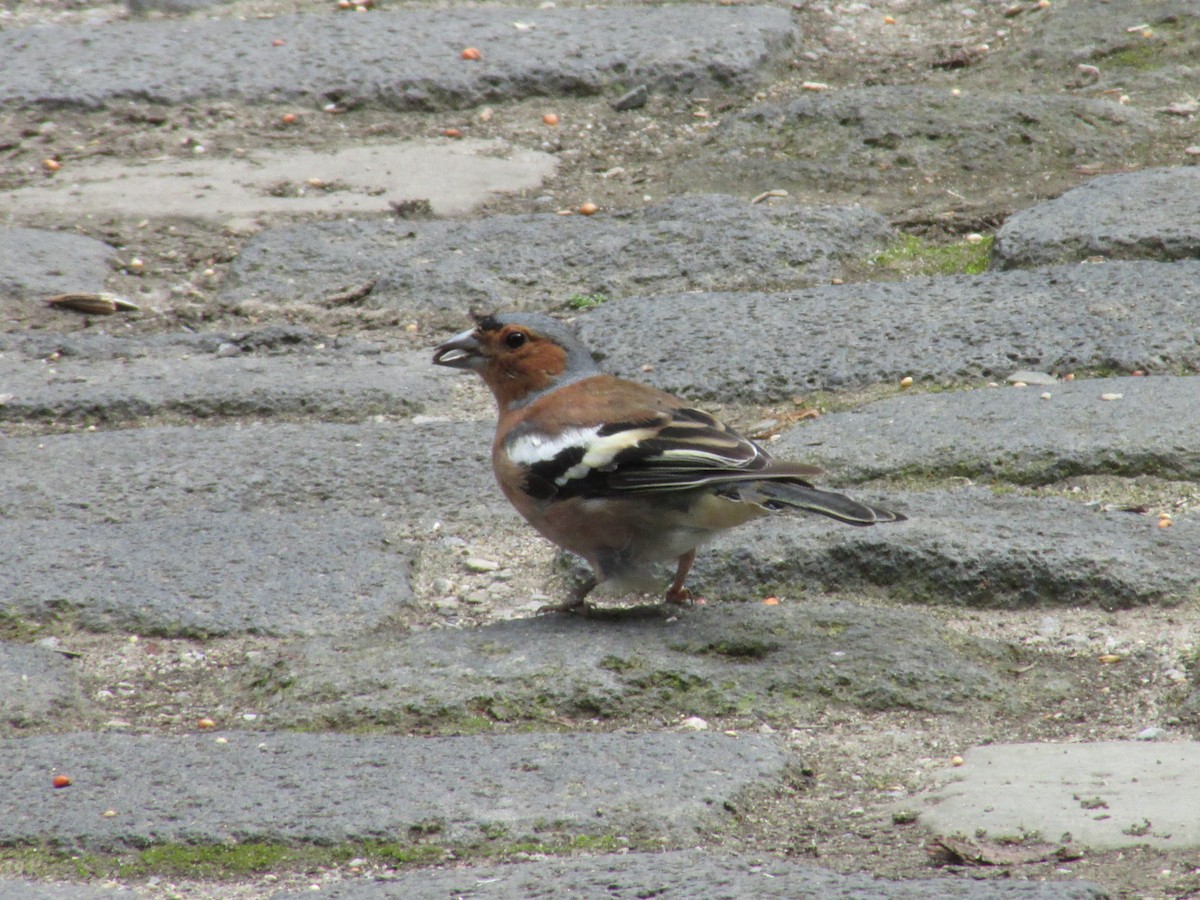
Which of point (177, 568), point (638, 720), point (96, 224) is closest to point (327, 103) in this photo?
point (96, 224)

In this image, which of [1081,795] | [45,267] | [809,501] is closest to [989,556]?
[809,501]

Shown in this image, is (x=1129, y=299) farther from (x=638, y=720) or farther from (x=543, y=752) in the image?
(x=543, y=752)

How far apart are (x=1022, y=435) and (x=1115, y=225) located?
2.71 ft

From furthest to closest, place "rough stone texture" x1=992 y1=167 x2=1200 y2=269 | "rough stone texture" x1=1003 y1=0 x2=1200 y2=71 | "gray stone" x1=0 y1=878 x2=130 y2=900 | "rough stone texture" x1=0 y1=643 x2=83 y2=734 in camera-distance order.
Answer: "rough stone texture" x1=1003 y1=0 x2=1200 y2=71, "rough stone texture" x1=992 y1=167 x2=1200 y2=269, "rough stone texture" x1=0 y1=643 x2=83 y2=734, "gray stone" x1=0 y1=878 x2=130 y2=900

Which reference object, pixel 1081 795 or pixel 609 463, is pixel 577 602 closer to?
pixel 609 463

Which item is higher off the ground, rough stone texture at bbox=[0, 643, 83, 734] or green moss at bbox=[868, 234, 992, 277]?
green moss at bbox=[868, 234, 992, 277]

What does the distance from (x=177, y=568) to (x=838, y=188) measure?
202 centimetres

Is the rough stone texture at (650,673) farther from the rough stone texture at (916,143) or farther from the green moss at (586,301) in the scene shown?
the rough stone texture at (916,143)

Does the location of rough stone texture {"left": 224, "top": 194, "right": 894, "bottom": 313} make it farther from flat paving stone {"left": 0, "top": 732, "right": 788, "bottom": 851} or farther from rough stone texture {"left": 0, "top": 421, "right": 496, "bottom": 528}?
flat paving stone {"left": 0, "top": 732, "right": 788, "bottom": 851}

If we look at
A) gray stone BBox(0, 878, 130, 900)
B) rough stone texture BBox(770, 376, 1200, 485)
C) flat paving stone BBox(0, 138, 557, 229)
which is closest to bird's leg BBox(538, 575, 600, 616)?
rough stone texture BBox(770, 376, 1200, 485)

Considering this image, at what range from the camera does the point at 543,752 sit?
2215 mm

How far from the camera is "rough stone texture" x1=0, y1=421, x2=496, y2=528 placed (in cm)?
309

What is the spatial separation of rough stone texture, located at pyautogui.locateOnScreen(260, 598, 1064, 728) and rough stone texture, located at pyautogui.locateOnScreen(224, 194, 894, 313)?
1206 mm

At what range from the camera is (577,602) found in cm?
301
